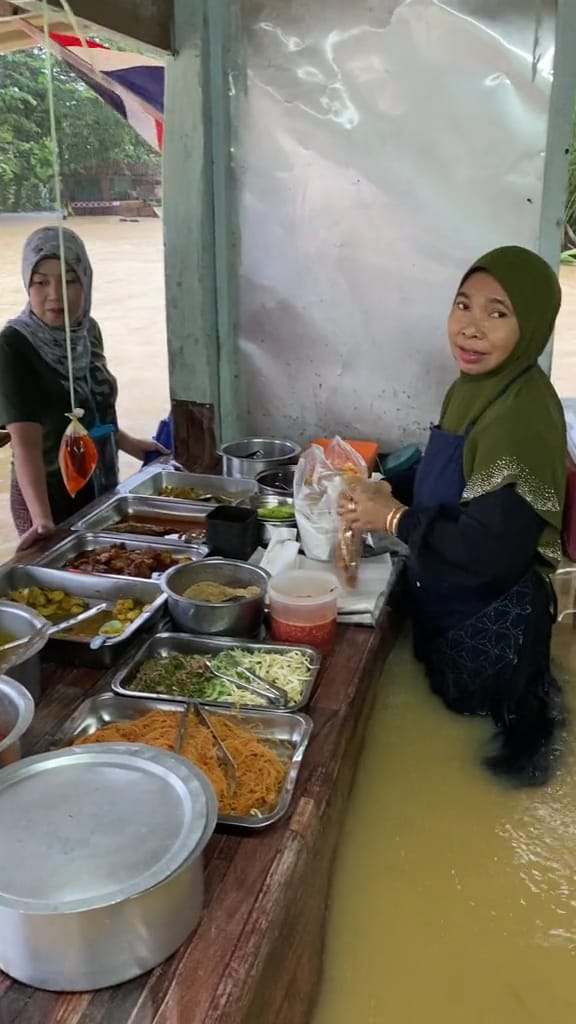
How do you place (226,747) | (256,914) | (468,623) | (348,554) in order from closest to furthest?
(256,914) → (226,747) → (468,623) → (348,554)

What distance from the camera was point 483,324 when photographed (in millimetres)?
2055

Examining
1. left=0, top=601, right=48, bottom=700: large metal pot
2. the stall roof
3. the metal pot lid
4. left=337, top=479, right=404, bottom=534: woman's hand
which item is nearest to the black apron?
left=337, top=479, right=404, bottom=534: woman's hand

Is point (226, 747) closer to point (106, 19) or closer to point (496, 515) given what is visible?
point (496, 515)

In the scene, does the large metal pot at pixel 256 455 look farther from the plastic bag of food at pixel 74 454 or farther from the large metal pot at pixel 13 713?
the large metal pot at pixel 13 713

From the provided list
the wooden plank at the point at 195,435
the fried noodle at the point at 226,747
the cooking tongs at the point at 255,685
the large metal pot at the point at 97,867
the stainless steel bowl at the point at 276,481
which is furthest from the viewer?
the wooden plank at the point at 195,435

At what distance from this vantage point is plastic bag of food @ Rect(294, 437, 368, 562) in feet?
7.74

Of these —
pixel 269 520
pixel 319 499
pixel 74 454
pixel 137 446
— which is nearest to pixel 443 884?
pixel 319 499

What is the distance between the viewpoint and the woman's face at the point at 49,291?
2822 mm

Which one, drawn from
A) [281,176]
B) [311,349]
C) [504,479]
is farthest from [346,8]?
[504,479]

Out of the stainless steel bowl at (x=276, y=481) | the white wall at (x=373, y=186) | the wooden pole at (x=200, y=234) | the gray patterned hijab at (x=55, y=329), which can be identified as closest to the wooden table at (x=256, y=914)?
the stainless steel bowl at (x=276, y=481)

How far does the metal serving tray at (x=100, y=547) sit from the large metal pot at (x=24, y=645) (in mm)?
597

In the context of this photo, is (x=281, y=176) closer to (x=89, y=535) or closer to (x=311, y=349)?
(x=311, y=349)

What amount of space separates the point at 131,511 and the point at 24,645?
1.27 m

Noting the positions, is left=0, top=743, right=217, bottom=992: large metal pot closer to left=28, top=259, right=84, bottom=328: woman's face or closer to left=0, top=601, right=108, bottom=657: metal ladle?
left=0, top=601, right=108, bottom=657: metal ladle
